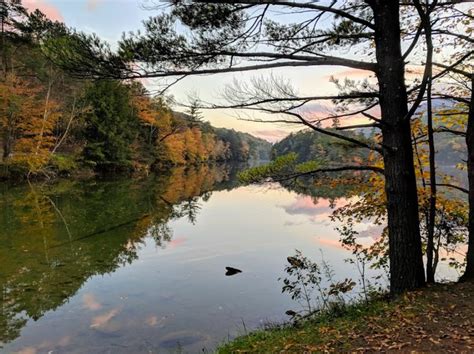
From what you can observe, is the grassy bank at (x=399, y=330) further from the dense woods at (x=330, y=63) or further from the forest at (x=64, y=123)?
the forest at (x=64, y=123)

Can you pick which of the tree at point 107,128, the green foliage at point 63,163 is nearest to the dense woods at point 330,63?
the green foliage at point 63,163

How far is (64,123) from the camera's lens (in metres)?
33.4

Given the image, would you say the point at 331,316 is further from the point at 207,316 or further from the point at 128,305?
the point at 128,305

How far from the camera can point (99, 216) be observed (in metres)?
17.6

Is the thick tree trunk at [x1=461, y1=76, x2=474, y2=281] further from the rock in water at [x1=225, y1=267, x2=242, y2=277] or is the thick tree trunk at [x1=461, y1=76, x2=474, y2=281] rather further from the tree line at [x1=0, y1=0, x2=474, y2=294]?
the rock in water at [x1=225, y1=267, x2=242, y2=277]

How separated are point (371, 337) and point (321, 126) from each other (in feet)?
10.1

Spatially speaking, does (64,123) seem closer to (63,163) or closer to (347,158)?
(63,163)

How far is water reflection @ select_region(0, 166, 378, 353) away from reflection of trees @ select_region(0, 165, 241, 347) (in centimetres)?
4

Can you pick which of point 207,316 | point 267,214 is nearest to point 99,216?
point 267,214

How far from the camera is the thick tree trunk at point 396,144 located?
5.13 m

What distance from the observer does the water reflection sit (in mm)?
6695

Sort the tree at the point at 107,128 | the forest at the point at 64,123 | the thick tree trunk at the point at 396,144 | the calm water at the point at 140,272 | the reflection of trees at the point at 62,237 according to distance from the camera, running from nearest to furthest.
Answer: the thick tree trunk at the point at 396,144, the calm water at the point at 140,272, the reflection of trees at the point at 62,237, the forest at the point at 64,123, the tree at the point at 107,128

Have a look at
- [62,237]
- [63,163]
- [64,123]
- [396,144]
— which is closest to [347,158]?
[396,144]

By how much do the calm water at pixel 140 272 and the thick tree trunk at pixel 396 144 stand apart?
67.1 inches
